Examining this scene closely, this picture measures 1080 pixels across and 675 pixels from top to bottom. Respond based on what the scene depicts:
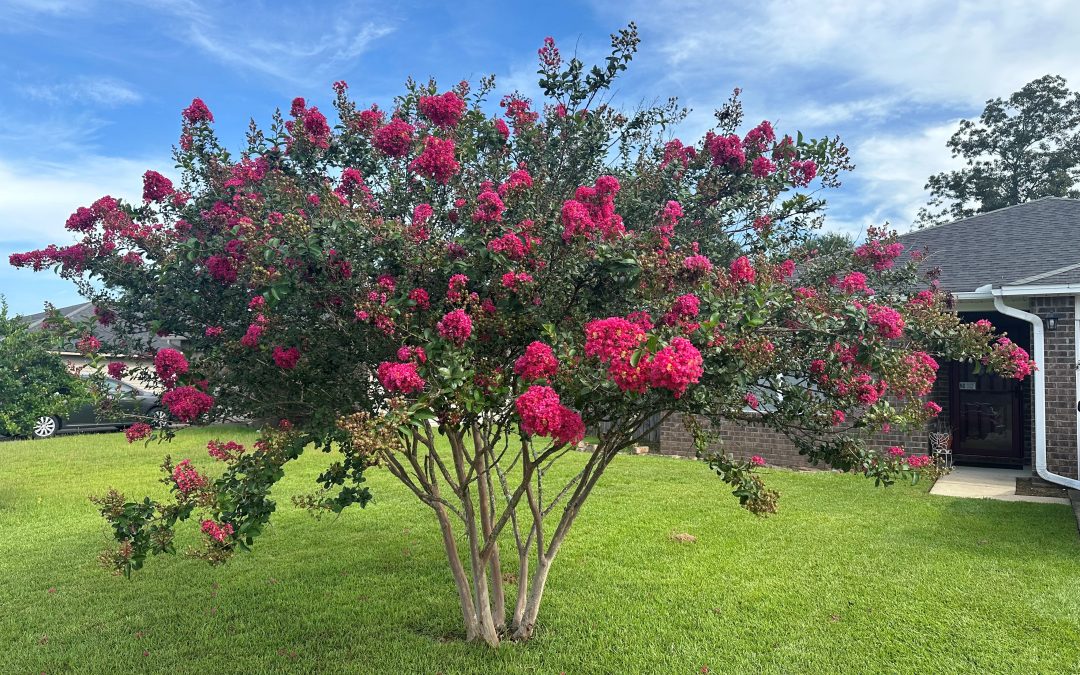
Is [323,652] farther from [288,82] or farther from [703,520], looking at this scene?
[703,520]

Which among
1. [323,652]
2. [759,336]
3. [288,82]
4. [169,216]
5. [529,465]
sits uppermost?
[288,82]

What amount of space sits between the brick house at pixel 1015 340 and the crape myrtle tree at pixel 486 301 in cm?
453

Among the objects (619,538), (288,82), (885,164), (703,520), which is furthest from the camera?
(885,164)

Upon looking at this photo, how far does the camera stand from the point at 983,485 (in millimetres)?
8977

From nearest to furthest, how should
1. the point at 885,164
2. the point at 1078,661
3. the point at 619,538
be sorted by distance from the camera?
the point at 1078,661 → the point at 619,538 → the point at 885,164

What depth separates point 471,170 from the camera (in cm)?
441

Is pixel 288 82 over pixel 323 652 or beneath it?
over

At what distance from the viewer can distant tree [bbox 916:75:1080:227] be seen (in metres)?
25.9

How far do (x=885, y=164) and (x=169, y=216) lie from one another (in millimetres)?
13823

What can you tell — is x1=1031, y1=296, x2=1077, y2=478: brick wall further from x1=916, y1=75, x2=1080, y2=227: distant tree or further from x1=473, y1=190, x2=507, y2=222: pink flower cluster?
x1=916, y1=75, x2=1080, y2=227: distant tree

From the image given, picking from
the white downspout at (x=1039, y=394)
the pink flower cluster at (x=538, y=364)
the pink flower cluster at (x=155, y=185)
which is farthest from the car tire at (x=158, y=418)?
the white downspout at (x=1039, y=394)

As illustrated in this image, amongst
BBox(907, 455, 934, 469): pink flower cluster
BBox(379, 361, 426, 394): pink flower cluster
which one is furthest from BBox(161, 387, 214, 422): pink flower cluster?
BBox(907, 455, 934, 469): pink flower cluster

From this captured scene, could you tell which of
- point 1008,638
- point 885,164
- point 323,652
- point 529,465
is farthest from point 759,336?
point 885,164

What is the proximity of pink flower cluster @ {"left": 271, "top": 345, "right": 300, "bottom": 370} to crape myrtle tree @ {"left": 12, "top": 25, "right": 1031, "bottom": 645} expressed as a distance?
0.07ft
